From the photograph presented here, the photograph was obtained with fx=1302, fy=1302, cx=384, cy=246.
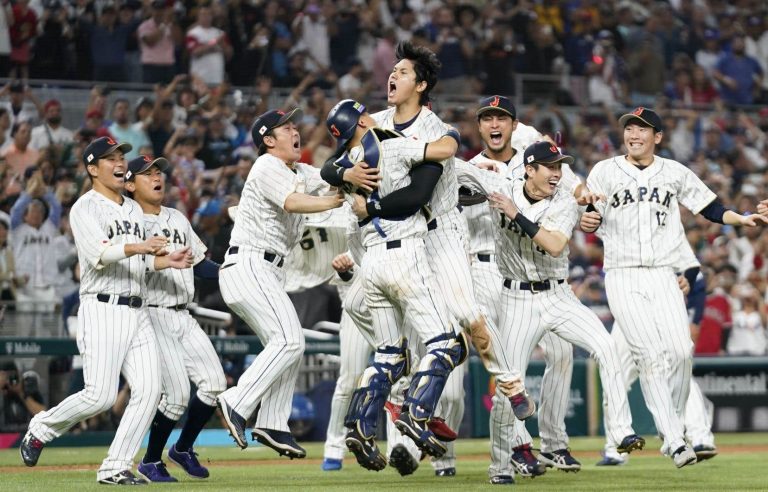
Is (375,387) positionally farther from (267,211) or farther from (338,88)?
(338,88)

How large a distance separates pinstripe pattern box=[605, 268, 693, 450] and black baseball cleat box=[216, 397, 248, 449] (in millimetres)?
2716

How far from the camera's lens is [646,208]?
8906 mm

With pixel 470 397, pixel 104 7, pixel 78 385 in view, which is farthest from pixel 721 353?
pixel 104 7

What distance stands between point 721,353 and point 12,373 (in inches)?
318

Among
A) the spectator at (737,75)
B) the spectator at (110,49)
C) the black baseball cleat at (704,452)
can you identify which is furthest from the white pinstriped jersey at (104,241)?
the spectator at (737,75)

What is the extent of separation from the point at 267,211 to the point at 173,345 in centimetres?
118

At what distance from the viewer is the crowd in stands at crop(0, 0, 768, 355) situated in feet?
47.1

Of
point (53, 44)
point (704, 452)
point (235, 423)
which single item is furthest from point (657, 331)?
point (53, 44)

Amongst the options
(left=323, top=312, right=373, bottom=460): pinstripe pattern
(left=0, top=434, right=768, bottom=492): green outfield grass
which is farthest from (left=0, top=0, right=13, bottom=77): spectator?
(left=323, top=312, right=373, bottom=460): pinstripe pattern

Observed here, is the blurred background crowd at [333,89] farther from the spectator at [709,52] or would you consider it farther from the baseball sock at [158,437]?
the baseball sock at [158,437]

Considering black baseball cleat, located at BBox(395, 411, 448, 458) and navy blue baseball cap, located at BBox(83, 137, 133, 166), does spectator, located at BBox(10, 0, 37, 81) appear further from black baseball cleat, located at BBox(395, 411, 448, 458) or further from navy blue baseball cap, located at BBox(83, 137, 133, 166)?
black baseball cleat, located at BBox(395, 411, 448, 458)

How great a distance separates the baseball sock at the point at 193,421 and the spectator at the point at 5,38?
8.29 meters

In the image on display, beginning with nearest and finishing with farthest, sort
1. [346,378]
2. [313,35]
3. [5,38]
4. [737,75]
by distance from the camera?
[346,378], [5,38], [313,35], [737,75]

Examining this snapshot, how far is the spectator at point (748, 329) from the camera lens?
51.0ft
